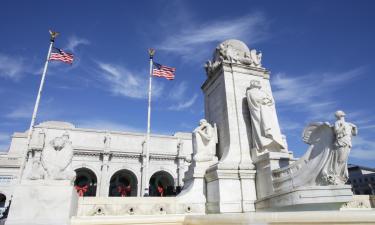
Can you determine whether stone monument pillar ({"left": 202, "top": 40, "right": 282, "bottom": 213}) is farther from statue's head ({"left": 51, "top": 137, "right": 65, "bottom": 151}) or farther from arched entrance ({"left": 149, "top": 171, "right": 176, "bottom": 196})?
arched entrance ({"left": 149, "top": 171, "right": 176, "bottom": 196})

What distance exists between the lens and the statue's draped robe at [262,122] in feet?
27.8

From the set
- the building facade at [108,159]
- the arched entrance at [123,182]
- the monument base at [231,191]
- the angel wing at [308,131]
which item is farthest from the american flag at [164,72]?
the arched entrance at [123,182]

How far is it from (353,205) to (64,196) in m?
10.1

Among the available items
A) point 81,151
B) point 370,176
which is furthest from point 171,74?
point 370,176

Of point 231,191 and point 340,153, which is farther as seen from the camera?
point 231,191

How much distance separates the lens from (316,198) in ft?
19.4

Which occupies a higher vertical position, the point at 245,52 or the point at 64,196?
the point at 245,52

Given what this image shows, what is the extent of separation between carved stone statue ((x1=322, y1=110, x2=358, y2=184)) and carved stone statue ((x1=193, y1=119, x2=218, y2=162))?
4.25 meters

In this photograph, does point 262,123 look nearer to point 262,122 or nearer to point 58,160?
point 262,122

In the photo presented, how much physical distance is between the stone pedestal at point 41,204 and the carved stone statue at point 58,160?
232 millimetres

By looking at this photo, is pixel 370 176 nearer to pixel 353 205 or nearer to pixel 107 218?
pixel 353 205

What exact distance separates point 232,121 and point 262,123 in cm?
118

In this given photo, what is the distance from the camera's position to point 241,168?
843 centimetres

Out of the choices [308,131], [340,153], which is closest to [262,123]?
[308,131]
